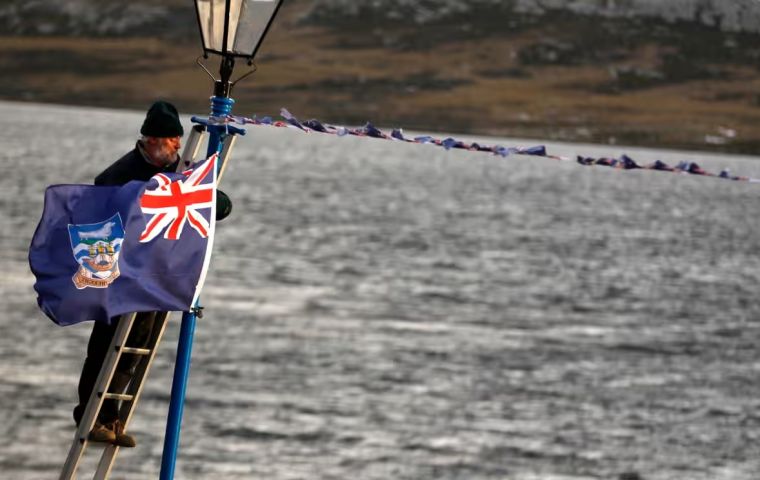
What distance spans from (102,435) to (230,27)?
2754mm

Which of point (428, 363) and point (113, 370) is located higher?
point (113, 370)

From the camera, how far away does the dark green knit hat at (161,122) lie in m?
9.47

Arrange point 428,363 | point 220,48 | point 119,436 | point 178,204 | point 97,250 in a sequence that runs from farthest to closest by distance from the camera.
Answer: point 428,363, point 119,436, point 220,48, point 178,204, point 97,250

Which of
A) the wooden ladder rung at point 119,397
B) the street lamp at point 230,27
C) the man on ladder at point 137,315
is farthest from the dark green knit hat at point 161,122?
the wooden ladder rung at point 119,397

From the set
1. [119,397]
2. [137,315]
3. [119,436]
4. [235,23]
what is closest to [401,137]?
[235,23]

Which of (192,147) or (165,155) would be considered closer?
(192,147)

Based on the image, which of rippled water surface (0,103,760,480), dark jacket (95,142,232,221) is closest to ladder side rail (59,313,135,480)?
dark jacket (95,142,232,221)

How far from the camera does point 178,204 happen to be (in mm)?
9195

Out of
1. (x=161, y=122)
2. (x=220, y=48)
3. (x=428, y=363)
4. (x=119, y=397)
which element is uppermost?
(x=220, y=48)

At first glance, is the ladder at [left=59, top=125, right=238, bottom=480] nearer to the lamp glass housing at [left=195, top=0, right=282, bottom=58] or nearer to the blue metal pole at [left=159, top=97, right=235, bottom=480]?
the blue metal pole at [left=159, top=97, right=235, bottom=480]

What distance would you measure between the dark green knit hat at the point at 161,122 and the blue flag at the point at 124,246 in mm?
382

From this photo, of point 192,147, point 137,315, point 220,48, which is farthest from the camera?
point 137,315

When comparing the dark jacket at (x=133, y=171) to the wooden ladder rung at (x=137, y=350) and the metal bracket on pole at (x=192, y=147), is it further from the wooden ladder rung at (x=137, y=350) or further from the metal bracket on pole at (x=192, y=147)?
the wooden ladder rung at (x=137, y=350)

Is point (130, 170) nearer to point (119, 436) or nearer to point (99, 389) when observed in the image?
point (99, 389)
